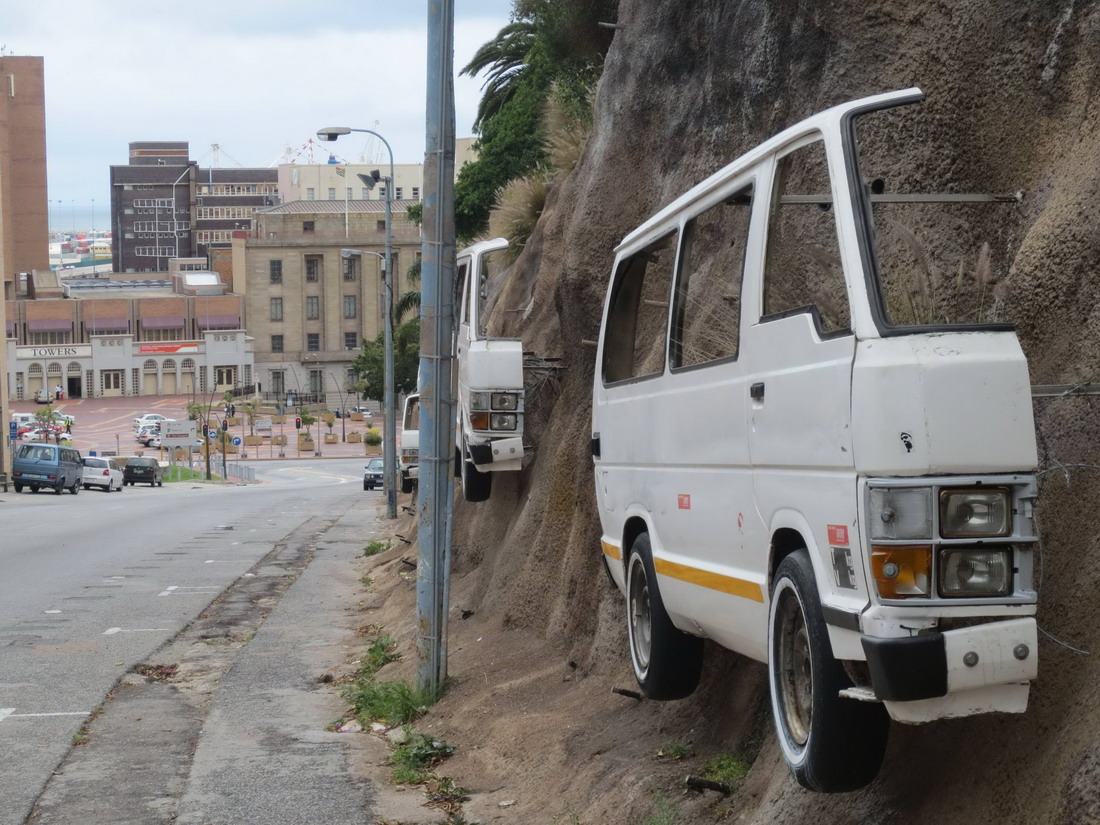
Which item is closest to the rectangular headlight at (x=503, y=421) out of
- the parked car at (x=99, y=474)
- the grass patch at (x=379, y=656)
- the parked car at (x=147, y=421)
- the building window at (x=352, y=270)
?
the grass patch at (x=379, y=656)

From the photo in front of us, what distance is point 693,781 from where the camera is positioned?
6688 millimetres

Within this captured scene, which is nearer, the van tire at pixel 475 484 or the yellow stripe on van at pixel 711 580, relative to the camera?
the yellow stripe on van at pixel 711 580

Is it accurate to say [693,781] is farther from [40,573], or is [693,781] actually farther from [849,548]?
[40,573]

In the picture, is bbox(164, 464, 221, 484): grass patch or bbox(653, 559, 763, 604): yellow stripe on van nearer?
bbox(653, 559, 763, 604): yellow stripe on van

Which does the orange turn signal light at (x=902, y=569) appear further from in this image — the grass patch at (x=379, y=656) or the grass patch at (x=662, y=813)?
the grass patch at (x=379, y=656)

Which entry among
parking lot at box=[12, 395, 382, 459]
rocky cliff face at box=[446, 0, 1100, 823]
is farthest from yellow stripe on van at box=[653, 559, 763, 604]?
parking lot at box=[12, 395, 382, 459]

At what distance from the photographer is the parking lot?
367ft

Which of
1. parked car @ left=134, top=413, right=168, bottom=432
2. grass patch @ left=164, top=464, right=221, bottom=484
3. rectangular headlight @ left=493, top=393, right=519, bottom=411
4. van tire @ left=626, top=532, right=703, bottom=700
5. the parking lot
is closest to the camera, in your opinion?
van tire @ left=626, top=532, right=703, bottom=700

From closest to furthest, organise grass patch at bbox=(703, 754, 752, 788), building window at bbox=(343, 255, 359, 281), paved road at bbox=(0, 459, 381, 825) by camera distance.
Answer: grass patch at bbox=(703, 754, 752, 788), paved road at bbox=(0, 459, 381, 825), building window at bbox=(343, 255, 359, 281)

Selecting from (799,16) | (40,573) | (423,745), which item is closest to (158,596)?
(40,573)

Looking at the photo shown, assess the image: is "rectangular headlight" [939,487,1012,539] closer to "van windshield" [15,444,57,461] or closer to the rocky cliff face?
the rocky cliff face

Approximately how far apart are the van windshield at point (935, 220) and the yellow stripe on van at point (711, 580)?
3.77 feet

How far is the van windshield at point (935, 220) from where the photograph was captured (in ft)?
18.2

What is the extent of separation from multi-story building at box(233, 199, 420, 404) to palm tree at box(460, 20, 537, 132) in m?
95.6
